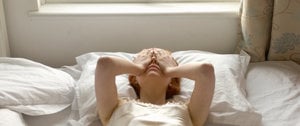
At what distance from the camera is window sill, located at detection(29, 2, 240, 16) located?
5.97ft

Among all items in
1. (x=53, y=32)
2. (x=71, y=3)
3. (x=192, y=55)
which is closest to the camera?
(x=192, y=55)

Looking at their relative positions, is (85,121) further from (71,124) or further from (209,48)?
(209,48)

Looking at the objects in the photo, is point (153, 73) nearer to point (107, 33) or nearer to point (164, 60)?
point (164, 60)

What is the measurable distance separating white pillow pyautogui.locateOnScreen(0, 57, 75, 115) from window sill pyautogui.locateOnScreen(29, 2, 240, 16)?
33cm

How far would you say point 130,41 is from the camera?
6.17ft

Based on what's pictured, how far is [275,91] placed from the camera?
157 centimetres

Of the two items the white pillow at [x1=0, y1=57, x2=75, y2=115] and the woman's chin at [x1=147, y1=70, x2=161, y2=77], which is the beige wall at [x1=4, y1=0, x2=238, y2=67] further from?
the woman's chin at [x1=147, y1=70, x2=161, y2=77]

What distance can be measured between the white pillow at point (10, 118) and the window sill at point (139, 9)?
1.95ft

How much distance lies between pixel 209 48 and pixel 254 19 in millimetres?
269

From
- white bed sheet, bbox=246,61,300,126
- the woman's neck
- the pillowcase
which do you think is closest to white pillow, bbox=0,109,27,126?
the pillowcase

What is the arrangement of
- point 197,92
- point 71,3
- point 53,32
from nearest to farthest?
point 197,92 → point 53,32 → point 71,3

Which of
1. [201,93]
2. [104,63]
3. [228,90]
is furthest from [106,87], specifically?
[228,90]

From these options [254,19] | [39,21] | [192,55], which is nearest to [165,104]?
[192,55]

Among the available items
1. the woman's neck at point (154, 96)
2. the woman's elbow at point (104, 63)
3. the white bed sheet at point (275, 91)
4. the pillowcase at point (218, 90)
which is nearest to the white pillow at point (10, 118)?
the pillowcase at point (218, 90)
